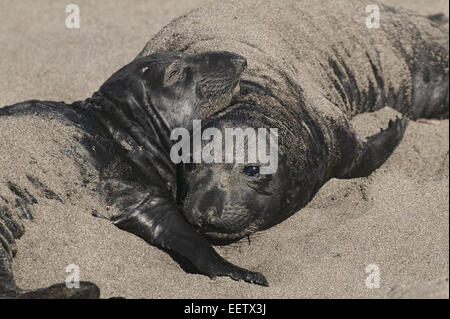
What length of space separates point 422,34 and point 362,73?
2.74ft

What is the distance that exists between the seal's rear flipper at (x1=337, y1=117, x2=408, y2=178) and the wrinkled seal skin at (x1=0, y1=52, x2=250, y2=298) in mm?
1011

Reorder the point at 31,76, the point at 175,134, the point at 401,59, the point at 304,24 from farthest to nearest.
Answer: the point at 31,76, the point at 401,59, the point at 304,24, the point at 175,134

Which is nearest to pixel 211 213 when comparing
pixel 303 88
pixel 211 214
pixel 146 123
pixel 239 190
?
pixel 211 214

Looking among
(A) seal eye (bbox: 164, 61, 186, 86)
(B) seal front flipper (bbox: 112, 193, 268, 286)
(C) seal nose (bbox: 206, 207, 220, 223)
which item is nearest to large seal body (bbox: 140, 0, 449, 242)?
(C) seal nose (bbox: 206, 207, 220, 223)

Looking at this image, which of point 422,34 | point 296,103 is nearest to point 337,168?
point 296,103

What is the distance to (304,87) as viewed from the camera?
18.5ft

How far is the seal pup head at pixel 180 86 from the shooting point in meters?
5.27

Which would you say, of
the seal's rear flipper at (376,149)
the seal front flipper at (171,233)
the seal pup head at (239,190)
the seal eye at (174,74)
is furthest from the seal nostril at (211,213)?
the seal's rear flipper at (376,149)

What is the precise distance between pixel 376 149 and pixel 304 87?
26.1 inches

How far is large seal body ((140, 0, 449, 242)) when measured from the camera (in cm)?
494

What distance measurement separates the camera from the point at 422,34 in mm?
6965

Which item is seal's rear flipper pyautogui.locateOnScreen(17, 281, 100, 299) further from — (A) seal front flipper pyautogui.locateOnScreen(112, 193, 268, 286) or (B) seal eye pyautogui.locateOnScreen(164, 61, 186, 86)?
(B) seal eye pyautogui.locateOnScreen(164, 61, 186, 86)

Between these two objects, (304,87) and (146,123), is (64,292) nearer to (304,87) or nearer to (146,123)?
(146,123)
